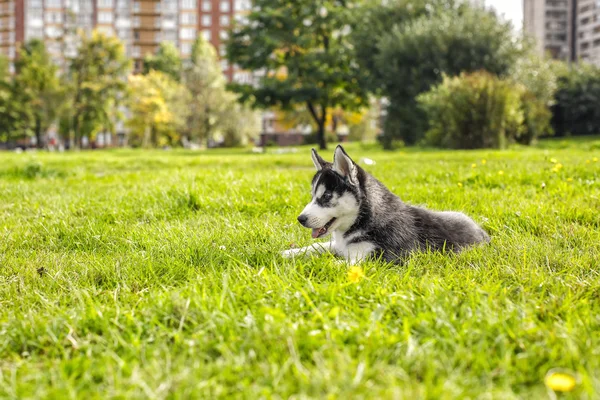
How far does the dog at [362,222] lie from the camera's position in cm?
328

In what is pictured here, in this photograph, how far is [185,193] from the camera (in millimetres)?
5328

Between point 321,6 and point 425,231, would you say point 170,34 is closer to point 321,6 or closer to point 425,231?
→ point 321,6

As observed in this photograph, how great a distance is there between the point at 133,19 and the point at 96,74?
3949cm

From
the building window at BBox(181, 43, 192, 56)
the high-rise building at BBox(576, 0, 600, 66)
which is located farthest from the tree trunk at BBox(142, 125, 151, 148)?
the high-rise building at BBox(576, 0, 600, 66)

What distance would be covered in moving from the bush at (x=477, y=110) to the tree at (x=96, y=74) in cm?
3177

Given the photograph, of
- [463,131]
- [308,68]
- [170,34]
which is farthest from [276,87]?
[170,34]

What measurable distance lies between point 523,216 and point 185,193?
126 inches

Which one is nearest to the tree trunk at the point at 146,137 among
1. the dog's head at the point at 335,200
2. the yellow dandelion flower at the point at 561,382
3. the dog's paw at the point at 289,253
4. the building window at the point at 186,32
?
the building window at the point at 186,32

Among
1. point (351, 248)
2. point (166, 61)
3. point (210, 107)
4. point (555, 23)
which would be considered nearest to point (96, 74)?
point (210, 107)

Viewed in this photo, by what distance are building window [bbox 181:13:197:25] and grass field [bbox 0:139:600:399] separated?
3096 inches

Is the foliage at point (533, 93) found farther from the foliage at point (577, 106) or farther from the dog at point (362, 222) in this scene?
the dog at point (362, 222)

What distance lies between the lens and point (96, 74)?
41.6 meters

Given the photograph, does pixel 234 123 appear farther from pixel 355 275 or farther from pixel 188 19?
pixel 355 275

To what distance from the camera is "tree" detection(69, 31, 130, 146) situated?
40.8 m
